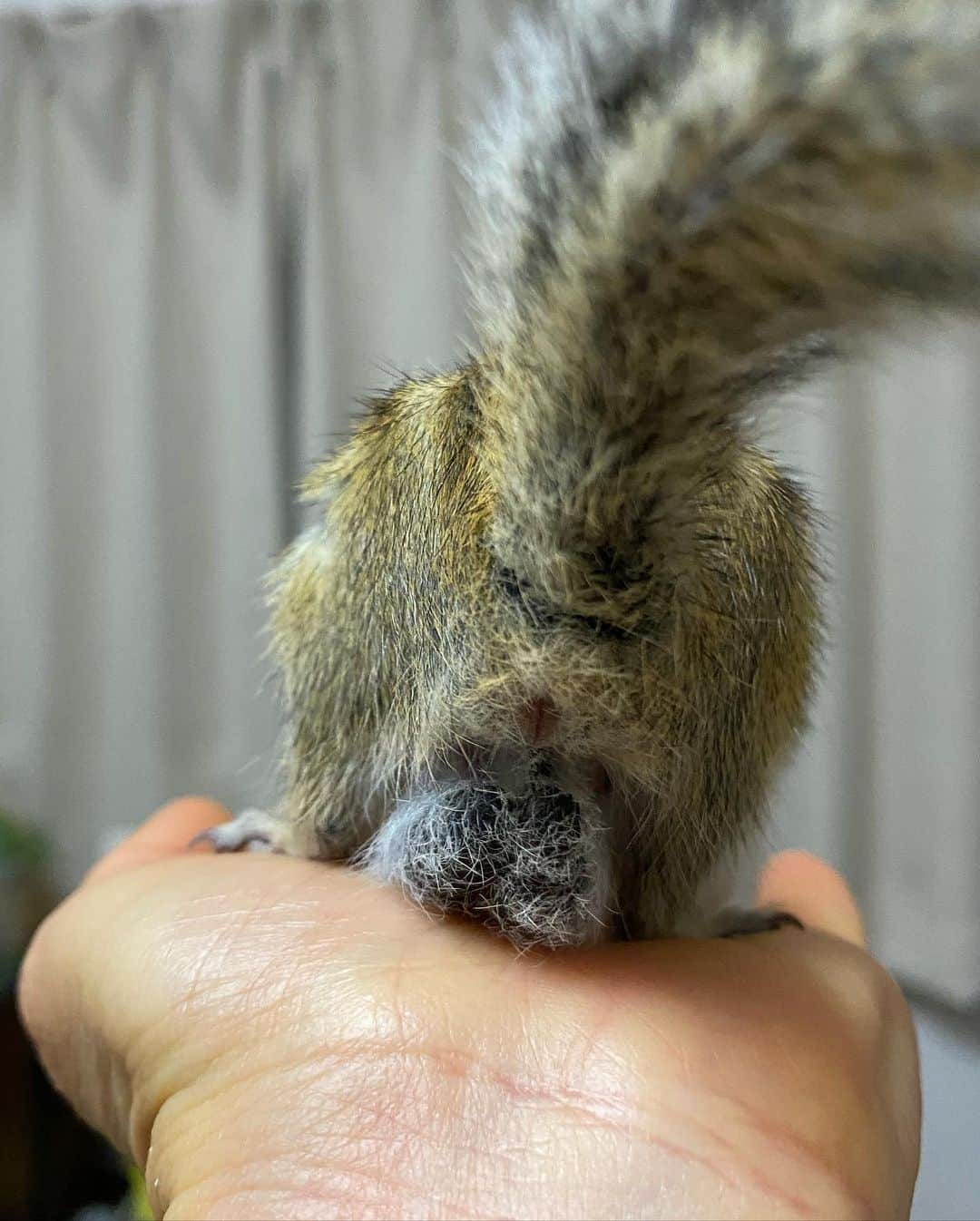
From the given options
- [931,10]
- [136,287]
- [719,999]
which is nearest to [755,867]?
[719,999]

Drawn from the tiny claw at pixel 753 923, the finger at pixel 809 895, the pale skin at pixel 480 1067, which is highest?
the pale skin at pixel 480 1067

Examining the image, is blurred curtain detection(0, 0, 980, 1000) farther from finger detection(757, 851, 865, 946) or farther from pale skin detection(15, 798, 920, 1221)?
pale skin detection(15, 798, 920, 1221)

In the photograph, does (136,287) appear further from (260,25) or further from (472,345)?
(472,345)

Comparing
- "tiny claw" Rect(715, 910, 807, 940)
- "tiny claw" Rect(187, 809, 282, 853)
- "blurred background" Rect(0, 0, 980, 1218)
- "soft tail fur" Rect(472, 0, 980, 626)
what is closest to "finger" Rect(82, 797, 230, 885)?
"tiny claw" Rect(187, 809, 282, 853)

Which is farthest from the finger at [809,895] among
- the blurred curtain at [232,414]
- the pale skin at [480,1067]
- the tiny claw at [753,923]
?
the blurred curtain at [232,414]

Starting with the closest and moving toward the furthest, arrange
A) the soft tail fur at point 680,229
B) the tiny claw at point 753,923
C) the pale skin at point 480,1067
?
the soft tail fur at point 680,229
the pale skin at point 480,1067
the tiny claw at point 753,923

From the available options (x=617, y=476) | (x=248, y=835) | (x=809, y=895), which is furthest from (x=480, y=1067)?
(x=809, y=895)

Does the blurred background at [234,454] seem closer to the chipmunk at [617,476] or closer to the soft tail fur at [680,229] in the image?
the chipmunk at [617,476]
